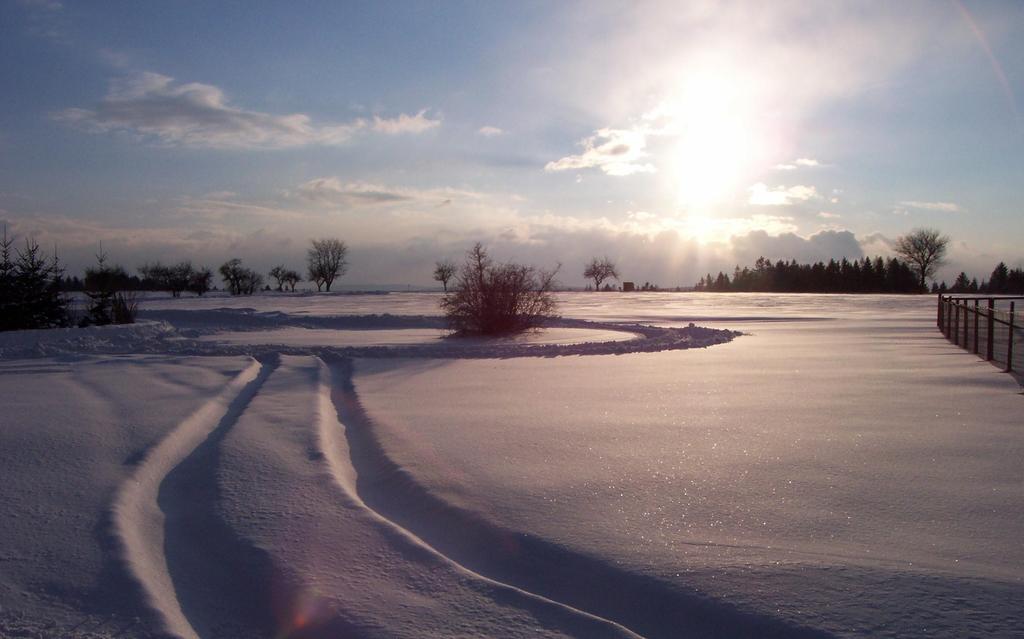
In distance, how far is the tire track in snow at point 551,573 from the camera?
3580 millimetres

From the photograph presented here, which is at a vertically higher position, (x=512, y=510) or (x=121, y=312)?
(x=121, y=312)

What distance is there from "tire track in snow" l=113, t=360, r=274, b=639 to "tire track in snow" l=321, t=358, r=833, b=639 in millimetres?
1359

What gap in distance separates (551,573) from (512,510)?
1.02 m

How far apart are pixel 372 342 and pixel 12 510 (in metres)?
16.6

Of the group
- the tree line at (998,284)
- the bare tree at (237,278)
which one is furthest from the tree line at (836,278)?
the bare tree at (237,278)

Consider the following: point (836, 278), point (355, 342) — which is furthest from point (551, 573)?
point (836, 278)

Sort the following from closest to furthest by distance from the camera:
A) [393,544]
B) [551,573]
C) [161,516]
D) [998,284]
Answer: [551,573]
[393,544]
[161,516]
[998,284]

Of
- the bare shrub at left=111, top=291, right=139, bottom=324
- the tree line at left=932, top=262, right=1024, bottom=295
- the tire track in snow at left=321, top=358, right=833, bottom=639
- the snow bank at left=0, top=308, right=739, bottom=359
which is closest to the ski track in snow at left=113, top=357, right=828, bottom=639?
the tire track in snow at left=321, top=358, right=833, bottom=639

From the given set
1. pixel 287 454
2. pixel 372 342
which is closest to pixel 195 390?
pixel 287 454

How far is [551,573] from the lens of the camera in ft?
13.8

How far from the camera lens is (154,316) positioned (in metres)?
35.6

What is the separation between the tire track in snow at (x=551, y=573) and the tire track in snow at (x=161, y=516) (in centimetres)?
136

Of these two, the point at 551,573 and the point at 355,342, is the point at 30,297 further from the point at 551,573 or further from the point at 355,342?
the point at 551,573

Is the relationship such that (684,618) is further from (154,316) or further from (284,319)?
(154,316)
